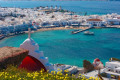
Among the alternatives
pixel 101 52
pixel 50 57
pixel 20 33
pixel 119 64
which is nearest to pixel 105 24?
pixel 20 33

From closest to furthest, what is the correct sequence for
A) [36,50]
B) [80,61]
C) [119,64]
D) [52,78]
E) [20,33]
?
[52,78], [36,50], [119,64], [80,61], [20,33]

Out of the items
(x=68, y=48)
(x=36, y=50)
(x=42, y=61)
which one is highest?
(x=36, y=50)

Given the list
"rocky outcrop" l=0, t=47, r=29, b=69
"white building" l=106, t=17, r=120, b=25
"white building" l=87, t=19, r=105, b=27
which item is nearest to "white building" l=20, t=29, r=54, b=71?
"rocky outcrop" l=0, t=47, r=29, b=69

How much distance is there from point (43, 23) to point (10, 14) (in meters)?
24.8

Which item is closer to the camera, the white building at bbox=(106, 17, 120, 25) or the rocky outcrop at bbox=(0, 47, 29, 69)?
the rocky outcrop at bbox=(0, 47, 29, 69)

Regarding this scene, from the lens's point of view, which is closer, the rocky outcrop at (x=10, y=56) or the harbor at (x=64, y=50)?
the rocky outcrop at (x=10, y=56)

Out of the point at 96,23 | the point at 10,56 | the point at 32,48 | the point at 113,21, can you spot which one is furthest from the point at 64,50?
the point at 113,21

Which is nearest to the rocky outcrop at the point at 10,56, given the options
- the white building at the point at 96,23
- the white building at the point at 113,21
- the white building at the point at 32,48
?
the white building at the point at 32,48

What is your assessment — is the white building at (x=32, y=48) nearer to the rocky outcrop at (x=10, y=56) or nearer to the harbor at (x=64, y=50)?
the harbor at (x=64, y=50)

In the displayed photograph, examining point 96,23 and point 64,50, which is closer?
point 64,50

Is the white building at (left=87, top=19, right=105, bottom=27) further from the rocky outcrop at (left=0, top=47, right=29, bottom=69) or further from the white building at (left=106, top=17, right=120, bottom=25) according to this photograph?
the rocky outcrop at (left=0, top=47, right=29, bottom=69)

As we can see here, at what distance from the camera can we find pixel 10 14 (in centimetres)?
7119

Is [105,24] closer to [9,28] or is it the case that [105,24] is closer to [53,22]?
[53,22]

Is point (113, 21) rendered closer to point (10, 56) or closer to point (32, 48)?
point (32, 48)
